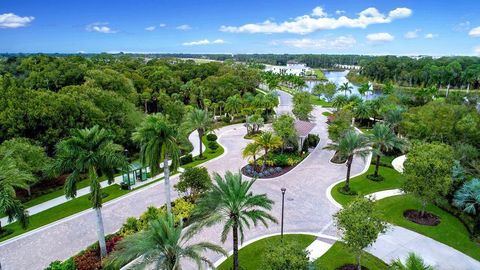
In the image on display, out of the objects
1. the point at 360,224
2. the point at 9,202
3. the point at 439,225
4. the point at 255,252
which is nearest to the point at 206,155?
the point at 255,252

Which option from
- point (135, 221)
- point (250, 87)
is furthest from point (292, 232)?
point (250, 87)

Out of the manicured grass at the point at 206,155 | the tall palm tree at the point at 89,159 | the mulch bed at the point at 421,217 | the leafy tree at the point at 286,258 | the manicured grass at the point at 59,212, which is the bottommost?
the manicured grass at the point at 59,212

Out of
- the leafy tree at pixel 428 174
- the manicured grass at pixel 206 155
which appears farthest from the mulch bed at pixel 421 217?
the manicured grass at pixel 206 155

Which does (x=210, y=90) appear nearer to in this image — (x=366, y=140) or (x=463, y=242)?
(x=366, y=140)

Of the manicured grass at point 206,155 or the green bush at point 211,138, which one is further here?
the green bush at point 211,138

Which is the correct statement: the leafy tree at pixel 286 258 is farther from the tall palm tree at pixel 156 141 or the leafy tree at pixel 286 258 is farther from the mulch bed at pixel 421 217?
the mulch bed at pixel 421 217

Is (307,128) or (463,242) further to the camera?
(307,128)

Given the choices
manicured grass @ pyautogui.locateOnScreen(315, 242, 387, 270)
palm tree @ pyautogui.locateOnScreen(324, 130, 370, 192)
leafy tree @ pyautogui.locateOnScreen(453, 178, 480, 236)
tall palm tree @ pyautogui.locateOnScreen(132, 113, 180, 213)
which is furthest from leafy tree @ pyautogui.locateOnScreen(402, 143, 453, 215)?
tall palm tree @ pyautogui.locateOnScreen(132, 113, 180, 213)

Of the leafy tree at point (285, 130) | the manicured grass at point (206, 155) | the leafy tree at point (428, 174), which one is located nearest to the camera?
the leafy tree at point (428, 174)
